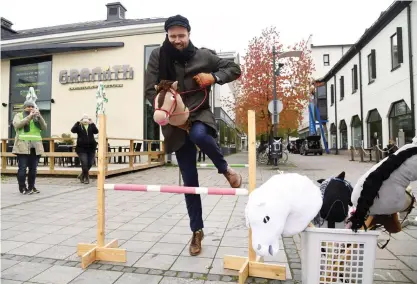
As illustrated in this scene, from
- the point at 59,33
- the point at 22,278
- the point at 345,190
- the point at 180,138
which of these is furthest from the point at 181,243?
the point at 59,33

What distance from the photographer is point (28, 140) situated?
6.21 meters

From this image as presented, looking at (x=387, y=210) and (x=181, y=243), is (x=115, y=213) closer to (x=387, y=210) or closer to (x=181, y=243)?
(x=181, y=243)

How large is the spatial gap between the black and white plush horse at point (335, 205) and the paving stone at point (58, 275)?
187cm

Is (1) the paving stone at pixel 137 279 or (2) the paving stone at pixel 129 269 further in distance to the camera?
(2) the paving stone at pixel 129 269

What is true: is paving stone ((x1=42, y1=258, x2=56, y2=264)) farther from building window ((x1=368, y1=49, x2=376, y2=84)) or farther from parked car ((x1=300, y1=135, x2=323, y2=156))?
parked car ((x1=300, y1=135, x2=323, y2=156))

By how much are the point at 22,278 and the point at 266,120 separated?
13.4m

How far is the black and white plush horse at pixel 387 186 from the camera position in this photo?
1.77 meters

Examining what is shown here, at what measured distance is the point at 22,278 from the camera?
2.34m

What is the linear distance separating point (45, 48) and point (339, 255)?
1760cm

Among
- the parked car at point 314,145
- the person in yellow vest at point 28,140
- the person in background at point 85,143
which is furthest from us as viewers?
the parked car at point 314,145

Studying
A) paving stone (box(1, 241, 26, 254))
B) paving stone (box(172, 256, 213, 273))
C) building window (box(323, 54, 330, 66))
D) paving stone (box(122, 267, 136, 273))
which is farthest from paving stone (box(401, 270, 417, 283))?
building window (box(323, 54, 330, 66))

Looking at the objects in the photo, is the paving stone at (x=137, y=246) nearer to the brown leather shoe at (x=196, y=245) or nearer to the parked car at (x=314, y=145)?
the brown leather shoe at (x=196, y=245)

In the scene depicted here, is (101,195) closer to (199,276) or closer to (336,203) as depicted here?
(199,276)

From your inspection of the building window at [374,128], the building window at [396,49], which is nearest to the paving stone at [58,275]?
the building window at [396,49]
